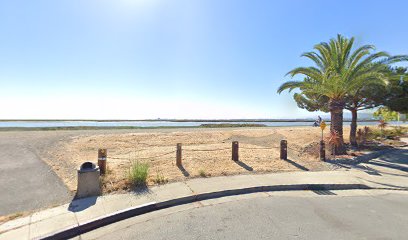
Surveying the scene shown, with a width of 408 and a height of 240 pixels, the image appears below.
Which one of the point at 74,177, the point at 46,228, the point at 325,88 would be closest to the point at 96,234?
the point at 46,228

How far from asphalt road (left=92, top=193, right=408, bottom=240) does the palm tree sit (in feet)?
24.5

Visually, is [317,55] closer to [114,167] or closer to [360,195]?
[360,195]

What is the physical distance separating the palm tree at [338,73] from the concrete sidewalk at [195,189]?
154 inches

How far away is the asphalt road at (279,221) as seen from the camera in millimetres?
4285

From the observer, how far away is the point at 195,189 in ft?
21.6

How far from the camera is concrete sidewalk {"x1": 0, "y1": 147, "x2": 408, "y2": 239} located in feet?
15.1

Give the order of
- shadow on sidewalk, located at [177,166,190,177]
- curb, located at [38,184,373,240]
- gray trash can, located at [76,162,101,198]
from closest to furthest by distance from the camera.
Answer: curb, located at [38,184,373,240] < gray trash can, located at [76,162,101,198] < shadow on sidewalk, located at [177,166,190,177]

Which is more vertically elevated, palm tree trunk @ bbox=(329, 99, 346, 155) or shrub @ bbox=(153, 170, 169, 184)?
palm tree trunk @ bbox=(329, 99, 346, 155)

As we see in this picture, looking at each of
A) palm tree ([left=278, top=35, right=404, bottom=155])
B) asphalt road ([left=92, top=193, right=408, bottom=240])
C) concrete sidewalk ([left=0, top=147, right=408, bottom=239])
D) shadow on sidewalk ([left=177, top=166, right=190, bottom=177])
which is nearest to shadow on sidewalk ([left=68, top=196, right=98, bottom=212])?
concrete sidewalk ([left=0, top=147, right=408, bottom=239])

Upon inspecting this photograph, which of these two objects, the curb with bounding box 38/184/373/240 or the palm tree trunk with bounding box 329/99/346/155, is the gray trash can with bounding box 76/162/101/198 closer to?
the curb with bounding box 38/184/373/240

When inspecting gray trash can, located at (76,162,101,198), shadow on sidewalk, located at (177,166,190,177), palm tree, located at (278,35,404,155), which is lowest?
shadow on sidewalk, located at (177,166,190,177)

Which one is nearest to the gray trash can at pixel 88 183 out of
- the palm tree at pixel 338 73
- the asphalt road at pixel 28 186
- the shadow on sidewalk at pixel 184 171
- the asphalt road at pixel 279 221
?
the asphalt road at pixel 28 186

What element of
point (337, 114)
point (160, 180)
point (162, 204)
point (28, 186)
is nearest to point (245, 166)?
point (160, 180)

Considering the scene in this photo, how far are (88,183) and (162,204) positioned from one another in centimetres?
196
